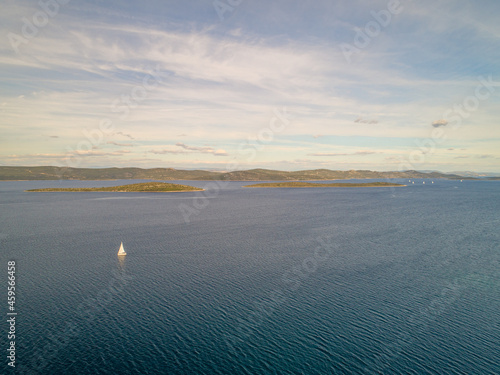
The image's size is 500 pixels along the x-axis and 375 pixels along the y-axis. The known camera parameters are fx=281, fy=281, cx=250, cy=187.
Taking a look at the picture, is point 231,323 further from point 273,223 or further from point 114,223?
point 114,223

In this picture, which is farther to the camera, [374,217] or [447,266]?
[374,217]

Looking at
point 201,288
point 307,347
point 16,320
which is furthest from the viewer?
point 201,288

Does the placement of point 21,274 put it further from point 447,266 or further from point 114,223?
point 447,266

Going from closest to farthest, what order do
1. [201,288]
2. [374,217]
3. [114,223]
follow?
1. [201,288]
2. [114,223]
3. [374,217]

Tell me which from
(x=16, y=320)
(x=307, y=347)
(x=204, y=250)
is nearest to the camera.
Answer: (x=307, y=347)

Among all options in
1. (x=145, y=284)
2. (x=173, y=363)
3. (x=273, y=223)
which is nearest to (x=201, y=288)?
(x=145, y=284)

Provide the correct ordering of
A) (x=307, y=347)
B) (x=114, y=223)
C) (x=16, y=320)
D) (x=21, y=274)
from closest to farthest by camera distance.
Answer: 1. (x=307, y=347)
2. (x=16, y=320)
3. (x=21, y=274)
4. (x=114, y=223)

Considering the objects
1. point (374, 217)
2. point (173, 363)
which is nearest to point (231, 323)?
point (173, 363)
